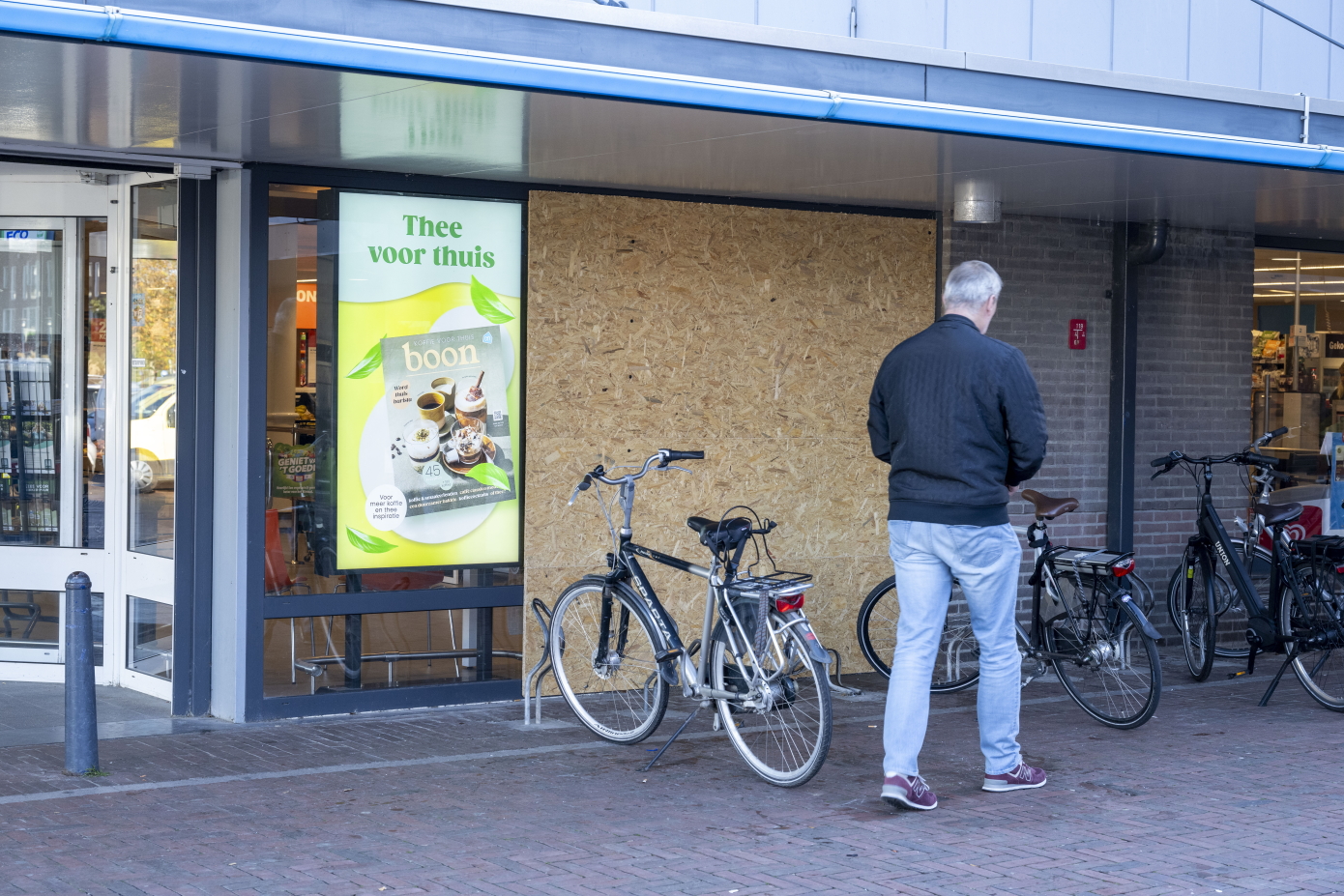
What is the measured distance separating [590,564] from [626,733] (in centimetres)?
138

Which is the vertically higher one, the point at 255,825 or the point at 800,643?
the point at 800,643

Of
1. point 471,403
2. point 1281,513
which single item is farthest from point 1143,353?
point 471,403

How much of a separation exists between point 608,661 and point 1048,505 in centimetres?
258

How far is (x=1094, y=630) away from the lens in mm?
7312

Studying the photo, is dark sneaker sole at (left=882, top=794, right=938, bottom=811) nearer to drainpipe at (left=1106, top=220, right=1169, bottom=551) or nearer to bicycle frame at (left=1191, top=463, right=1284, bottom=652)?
bicycle frame at (left=1191, top=463, right=1284, bottom=652)

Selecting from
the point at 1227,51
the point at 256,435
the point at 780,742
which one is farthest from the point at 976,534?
the point at 1227,51

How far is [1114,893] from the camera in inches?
185

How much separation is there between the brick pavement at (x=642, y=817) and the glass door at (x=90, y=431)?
1366 mm

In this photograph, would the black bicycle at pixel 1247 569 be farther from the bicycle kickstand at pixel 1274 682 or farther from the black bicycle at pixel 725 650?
the black bicycle at pixel 725 650

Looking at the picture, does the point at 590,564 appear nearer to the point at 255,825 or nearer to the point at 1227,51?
the point at 255,825

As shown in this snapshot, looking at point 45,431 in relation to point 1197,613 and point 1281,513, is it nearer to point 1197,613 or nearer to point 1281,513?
point 1197,613

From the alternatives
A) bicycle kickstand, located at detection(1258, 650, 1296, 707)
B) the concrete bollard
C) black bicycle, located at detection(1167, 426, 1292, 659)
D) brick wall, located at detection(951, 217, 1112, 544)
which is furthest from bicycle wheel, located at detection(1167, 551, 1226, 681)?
the concrete bollard

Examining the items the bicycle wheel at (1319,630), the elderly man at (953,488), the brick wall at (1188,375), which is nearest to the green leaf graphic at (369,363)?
the elderly man at (953,488)

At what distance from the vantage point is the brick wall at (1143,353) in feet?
30.5
